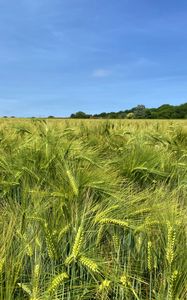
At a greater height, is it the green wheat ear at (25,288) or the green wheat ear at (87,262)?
the green wheat ear at (87,262)

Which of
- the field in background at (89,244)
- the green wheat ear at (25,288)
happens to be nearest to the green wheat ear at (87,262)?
the field in background at (89,244)

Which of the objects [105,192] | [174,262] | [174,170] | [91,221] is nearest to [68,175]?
[105,192]

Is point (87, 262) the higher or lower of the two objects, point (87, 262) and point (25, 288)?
the higher

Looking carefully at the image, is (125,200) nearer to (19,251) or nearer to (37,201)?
(37,201)

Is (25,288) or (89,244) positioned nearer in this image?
(25,288)

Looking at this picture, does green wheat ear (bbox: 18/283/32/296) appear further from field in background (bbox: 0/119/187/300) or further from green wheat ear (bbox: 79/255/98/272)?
green wheat ear (bbox: 79/255/98/272)

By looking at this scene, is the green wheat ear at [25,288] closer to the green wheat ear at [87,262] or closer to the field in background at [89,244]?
the field in background at [89,244]

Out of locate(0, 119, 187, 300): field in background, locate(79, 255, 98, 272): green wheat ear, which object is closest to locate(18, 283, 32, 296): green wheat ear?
locate(0, 119, 187, 300): field in background

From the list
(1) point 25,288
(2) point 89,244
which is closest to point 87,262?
(1) point 25,288

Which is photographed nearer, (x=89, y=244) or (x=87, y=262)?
(x=87, y=262)

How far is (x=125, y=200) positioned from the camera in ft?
7.46

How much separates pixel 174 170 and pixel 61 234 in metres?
2.09

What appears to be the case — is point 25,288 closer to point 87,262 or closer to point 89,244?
point 87,262

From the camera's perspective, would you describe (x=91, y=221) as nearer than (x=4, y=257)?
No
